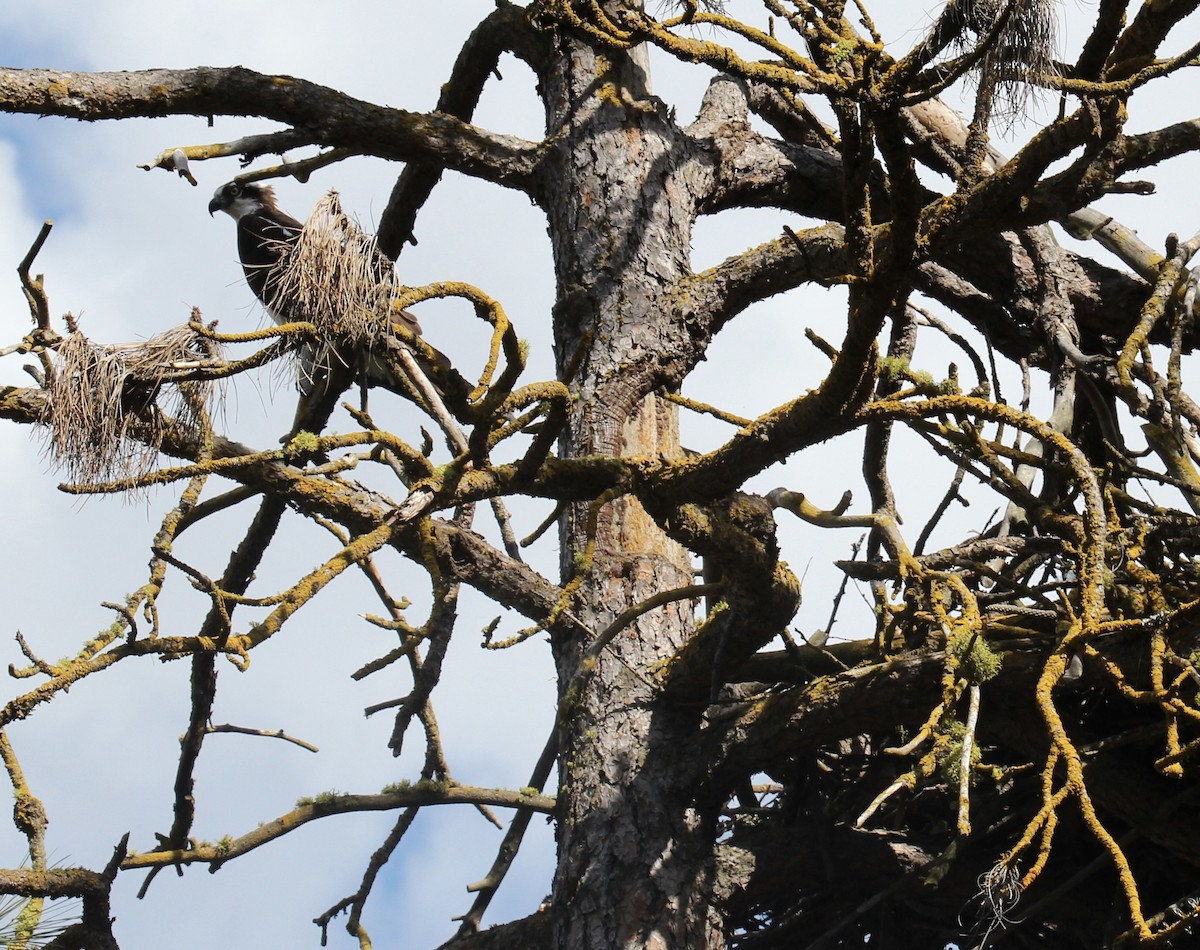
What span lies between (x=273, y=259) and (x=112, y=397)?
1.98 meters

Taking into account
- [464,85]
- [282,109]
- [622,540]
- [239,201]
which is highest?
[239,201]

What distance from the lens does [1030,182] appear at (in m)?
2.51

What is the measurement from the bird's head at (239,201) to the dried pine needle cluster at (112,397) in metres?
4.19

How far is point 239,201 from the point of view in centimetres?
707

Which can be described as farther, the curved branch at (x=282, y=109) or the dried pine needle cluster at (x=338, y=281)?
the curved branch at (x=282, y=109)

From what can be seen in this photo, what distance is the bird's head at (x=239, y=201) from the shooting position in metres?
6.94

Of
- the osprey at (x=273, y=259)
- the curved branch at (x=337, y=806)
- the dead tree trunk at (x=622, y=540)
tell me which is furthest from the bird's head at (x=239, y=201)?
the curved branch at (x=337, y=806)

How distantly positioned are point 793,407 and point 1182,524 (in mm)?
1288

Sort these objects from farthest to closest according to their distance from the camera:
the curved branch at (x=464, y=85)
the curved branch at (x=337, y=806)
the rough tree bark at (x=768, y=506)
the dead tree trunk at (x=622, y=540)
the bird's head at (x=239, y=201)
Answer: the bird's head at (x=239, y=201) → the curved branch at (x=464, y=85) → the curved branch at (x=337, y=806) → the dead tree trunk at (x=622, y=540) → the rough tree bark at (x=768, y=506)

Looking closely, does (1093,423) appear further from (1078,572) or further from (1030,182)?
(1030,182)

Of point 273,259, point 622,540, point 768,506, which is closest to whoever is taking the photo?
point 768,506

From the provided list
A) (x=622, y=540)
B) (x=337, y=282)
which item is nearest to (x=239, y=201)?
(x=622, y=540)

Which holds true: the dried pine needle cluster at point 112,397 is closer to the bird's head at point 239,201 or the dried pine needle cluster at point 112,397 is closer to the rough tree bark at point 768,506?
the rough tree bark at point 768,506

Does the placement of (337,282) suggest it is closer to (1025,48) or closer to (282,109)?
(282,109)
